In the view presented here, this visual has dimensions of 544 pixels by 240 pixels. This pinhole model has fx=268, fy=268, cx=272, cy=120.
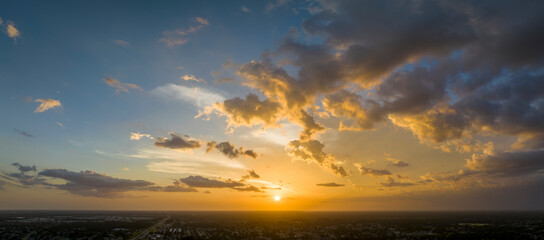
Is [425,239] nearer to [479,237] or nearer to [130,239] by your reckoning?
[479,237]

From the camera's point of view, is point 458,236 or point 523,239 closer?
point 523,239

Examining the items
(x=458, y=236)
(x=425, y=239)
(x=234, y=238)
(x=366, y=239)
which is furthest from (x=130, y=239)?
(x=458, y=236)

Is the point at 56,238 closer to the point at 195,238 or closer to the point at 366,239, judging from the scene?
the point at 195,238

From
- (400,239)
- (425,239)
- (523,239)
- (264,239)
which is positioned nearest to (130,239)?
(264,239)

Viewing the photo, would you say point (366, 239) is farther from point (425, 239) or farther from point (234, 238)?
point (234, 238)

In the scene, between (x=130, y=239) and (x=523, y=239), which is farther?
(x=130, y=239)

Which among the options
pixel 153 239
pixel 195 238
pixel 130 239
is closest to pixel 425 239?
pixel 195 238
